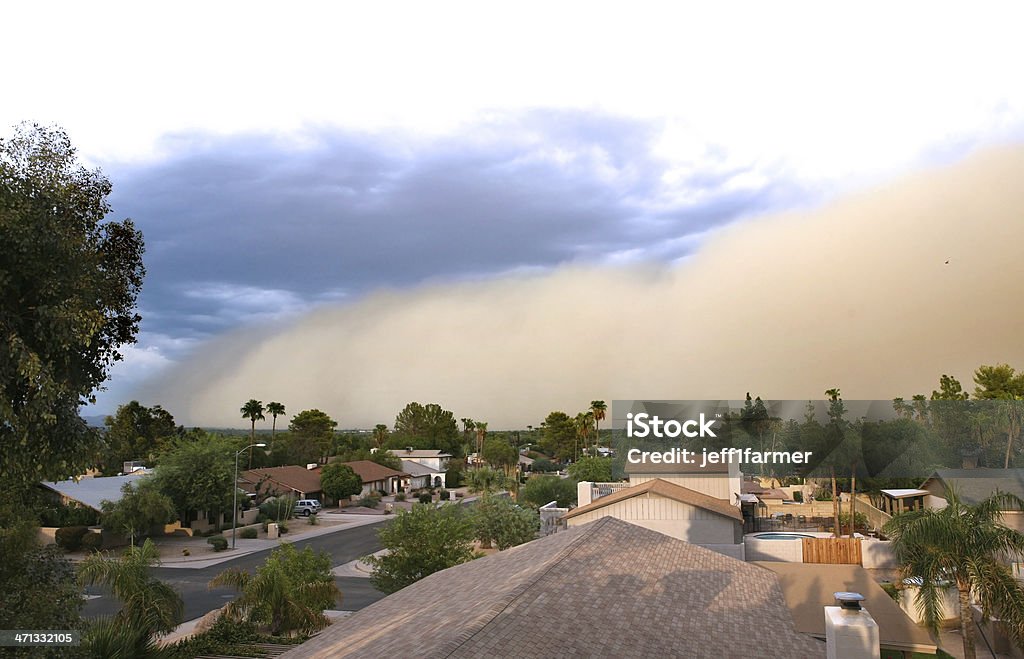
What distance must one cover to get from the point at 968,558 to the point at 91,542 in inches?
2177

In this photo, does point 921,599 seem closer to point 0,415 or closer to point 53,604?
point 53,604

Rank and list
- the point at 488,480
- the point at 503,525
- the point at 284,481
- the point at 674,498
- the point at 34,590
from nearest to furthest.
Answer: the point at 34,590 < the point at 674,498 < the point at 503,525 < the point at 284,481 < the point at 488,480

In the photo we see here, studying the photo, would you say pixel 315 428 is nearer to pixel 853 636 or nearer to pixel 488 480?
pixel 488 480

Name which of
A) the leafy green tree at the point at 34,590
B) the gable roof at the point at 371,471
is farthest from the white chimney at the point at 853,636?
the gable roof at the point at 371,471

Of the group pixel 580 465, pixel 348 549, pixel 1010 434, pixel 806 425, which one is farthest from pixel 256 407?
pixel 1010 434

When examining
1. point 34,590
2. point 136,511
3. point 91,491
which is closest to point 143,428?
point 91,491

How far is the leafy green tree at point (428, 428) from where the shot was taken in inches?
6447

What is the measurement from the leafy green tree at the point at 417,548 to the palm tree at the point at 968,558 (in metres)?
17.6

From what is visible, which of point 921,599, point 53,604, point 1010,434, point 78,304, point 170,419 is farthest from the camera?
point 170,419

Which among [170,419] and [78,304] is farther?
[170,419]

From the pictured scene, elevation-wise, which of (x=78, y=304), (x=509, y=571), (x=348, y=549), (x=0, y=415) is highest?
(x=78, y=304)

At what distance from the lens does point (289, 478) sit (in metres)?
84.4

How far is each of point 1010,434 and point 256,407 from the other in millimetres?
102527

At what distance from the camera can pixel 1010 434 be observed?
211ft
